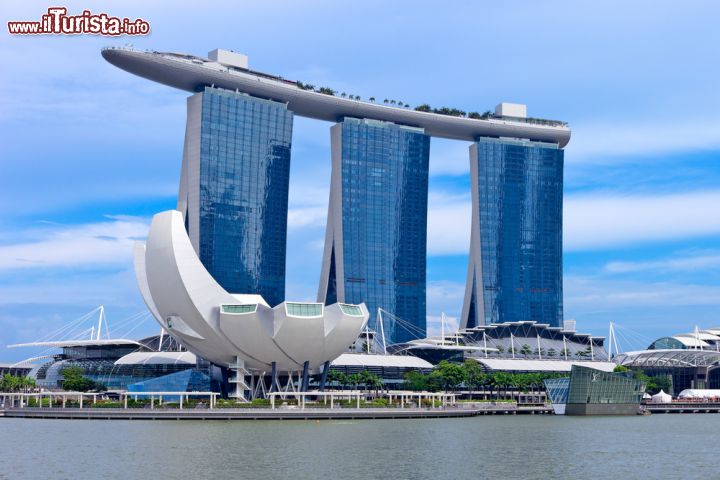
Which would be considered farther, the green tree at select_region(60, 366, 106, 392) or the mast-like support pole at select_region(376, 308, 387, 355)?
the mast-like support pole at select_region(376, 308, 387, 355)

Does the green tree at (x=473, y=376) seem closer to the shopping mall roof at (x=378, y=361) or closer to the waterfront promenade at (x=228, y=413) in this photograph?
the shopping mall roof at (x=378, y=361)

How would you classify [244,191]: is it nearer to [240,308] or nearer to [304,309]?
[240,308]

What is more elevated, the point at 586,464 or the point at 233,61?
the point at 233,61

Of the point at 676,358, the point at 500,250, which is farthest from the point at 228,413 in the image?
the point at 676,358

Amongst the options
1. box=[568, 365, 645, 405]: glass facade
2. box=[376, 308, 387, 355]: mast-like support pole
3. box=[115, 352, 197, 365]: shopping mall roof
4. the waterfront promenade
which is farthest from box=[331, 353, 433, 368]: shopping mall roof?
box=[568, 365, 645, 405]: glass facade

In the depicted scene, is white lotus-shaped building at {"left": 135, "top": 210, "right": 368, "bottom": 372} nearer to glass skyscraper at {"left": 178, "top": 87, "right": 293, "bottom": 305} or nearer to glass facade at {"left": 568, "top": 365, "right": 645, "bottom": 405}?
glass facade at {"left": 568, "top": 365, "right": 645, "bottom": 405}

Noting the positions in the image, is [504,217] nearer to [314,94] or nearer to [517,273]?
[517,273]

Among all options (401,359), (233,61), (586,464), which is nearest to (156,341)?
(401,359)

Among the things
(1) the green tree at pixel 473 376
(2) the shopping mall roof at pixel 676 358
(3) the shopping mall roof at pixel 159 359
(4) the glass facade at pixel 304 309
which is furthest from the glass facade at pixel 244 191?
(2) the shopping mall roof at pixel 676 358
